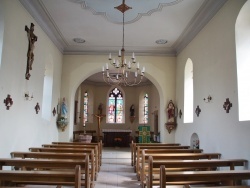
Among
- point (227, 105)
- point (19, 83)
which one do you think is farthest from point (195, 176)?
point (19, 83)

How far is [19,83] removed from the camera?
257 inches

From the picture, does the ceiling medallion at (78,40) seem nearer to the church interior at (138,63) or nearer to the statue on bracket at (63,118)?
the church interior at (138,63)

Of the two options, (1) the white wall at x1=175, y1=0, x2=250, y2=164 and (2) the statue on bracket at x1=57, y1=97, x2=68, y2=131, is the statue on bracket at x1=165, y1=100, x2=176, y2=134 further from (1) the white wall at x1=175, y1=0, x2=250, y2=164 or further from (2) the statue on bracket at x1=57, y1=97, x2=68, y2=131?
(2) the statue on bracket at x1=57, y1=97, x2=68, y2=131

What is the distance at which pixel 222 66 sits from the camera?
6.42 metres

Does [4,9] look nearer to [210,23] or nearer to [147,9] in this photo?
[147,9]

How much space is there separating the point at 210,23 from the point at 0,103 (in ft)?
20.1

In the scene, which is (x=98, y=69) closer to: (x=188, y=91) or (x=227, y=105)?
(x=188, y=91)

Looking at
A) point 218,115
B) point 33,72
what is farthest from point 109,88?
point 218,115

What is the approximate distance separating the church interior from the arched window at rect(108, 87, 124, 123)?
585 centimetres

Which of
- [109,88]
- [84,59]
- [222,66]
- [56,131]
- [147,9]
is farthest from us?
[109,88]

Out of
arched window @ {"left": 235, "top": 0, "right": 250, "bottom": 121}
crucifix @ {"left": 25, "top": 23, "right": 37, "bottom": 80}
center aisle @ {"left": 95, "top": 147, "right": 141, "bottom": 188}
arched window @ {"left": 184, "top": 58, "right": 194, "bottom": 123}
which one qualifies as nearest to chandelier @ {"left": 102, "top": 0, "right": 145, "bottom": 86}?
arched window @ {"left": 184, "top": 58, "right": 194, "bottom": 123}

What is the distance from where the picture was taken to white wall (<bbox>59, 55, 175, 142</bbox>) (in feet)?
Answer: 36.6

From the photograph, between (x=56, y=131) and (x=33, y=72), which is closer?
(x=33, y=72)

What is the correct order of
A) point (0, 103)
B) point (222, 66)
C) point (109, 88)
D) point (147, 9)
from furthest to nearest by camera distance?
point (109, 88) → point (147, 9) → point (222, 66) → point (0, 103)
